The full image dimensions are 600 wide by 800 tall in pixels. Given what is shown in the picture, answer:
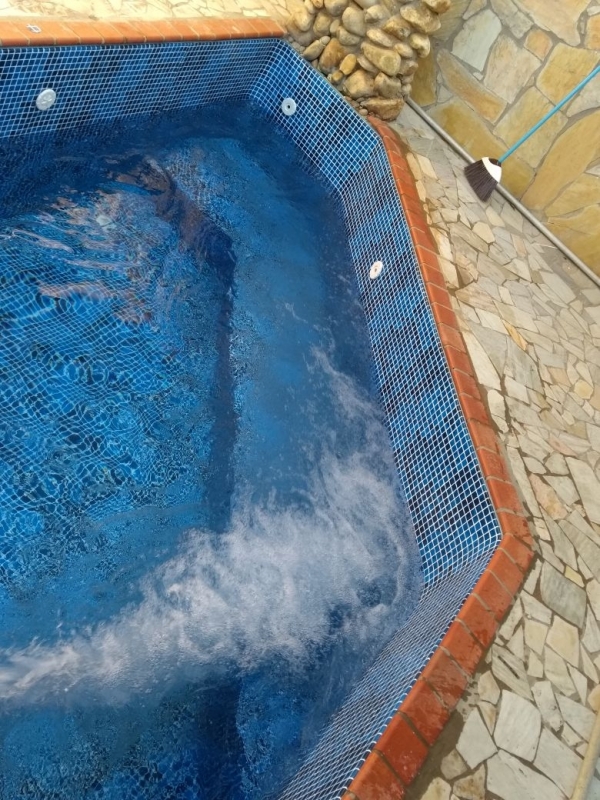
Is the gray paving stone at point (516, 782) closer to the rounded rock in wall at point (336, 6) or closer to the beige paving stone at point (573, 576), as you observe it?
the beige paving stone at point (573, 576)

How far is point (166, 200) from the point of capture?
512cm

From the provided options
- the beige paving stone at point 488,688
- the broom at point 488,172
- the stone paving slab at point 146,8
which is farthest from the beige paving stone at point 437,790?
the stone paving slab at point 146,8

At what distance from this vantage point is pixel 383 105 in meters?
5.86

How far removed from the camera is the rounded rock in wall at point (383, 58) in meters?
5.65

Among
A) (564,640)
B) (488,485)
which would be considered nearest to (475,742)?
(564,640)

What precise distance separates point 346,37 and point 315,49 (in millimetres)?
293

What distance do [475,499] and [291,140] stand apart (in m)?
3.76

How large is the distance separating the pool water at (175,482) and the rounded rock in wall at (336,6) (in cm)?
158

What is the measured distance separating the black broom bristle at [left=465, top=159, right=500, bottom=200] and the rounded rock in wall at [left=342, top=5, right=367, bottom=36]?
1.44m

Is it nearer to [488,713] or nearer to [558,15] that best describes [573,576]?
[488,713]

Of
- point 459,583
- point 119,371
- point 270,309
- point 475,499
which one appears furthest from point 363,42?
Result: point 459,583

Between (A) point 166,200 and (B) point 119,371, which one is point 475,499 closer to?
(B) point 119,371

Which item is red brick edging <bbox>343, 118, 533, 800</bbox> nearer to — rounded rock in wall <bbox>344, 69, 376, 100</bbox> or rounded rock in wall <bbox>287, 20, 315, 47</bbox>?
rounded rock in wall <bbox>344, 69, 376, 100</bbox>

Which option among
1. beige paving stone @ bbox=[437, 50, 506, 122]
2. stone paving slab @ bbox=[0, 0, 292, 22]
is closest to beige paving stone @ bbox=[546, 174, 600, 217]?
beige paving stone @ bbox=[437, 50, 506, 122]
